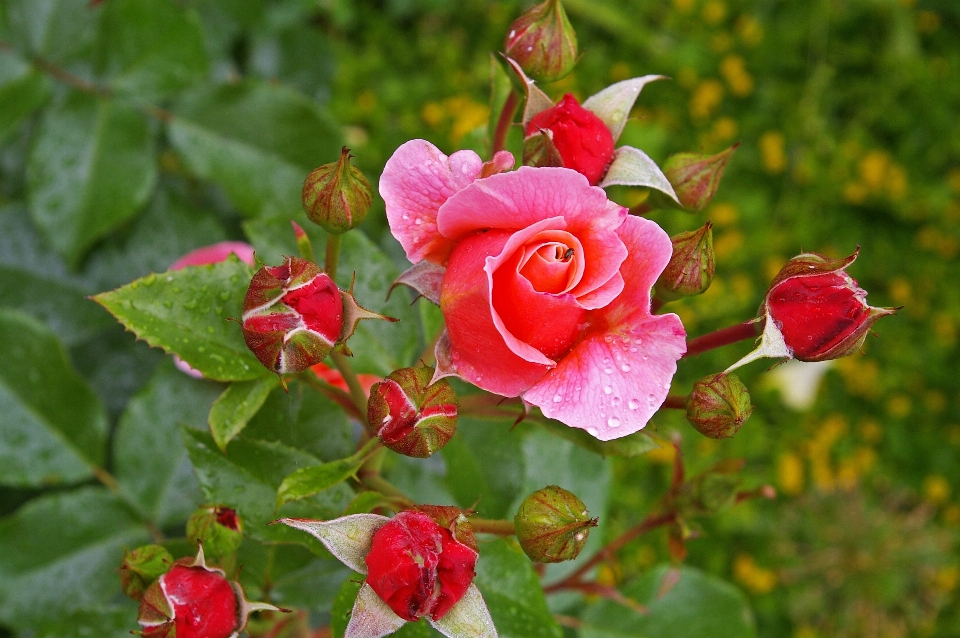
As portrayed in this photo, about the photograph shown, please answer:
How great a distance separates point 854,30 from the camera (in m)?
3.02

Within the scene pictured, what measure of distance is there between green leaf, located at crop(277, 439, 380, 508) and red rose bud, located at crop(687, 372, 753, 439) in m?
0.30

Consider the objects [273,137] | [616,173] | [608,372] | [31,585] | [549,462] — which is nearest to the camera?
[608,372]

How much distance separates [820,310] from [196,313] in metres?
0.59

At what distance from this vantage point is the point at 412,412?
0.70 m

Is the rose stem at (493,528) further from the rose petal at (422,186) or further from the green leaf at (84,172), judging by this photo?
the green leaf at (84,172)

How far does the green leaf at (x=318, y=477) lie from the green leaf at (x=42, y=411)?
0.61 m

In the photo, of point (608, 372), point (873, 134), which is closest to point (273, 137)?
point (608, 372)

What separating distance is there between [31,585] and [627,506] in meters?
1.53

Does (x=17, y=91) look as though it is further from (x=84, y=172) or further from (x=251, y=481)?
(x=251, y=481)

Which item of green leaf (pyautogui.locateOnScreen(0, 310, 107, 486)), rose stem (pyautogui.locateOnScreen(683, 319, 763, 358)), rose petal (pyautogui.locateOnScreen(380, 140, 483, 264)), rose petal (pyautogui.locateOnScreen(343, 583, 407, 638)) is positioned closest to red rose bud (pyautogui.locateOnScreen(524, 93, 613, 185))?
rose petal (pyautogui.locateOnScreen(380, 140, 483, 264))

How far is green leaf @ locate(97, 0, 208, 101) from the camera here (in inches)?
54.5

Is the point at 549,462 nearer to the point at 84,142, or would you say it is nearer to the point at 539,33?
the point at 539,33

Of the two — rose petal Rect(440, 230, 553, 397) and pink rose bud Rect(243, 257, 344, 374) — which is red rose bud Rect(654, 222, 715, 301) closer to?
rose petal Rect(440, 230, 553, 397)

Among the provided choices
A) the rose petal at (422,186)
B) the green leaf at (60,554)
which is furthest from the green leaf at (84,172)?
the rose petal at (422,186)
